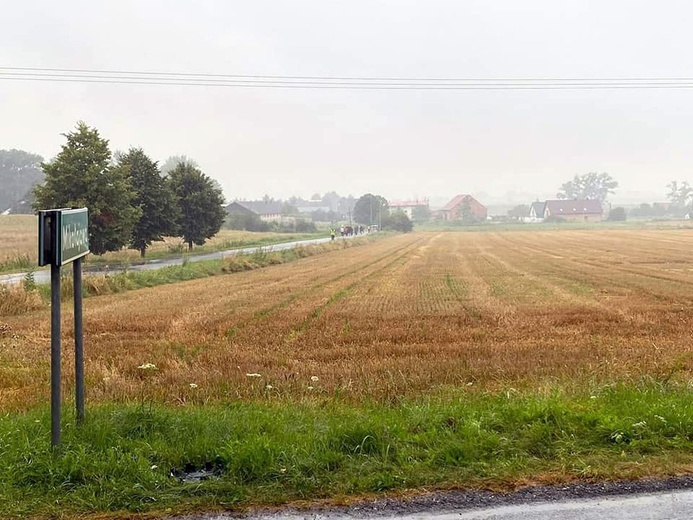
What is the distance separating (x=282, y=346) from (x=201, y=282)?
16326 mm

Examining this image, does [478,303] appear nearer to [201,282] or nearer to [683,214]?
[201,282]

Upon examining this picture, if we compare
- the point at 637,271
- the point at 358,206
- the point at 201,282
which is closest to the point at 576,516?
the point at 201,282

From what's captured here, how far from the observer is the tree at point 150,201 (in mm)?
41500

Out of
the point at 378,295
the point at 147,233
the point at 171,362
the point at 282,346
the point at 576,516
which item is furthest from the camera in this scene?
the point at 147,233

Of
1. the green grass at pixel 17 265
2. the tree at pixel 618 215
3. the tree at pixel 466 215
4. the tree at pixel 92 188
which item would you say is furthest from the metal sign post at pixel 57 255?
the tree at pixel 618 215

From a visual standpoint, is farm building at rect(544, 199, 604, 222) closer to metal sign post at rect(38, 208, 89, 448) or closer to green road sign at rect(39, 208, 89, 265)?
metal sign post at rect(38, 208, 89, 448)

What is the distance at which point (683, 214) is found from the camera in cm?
19525

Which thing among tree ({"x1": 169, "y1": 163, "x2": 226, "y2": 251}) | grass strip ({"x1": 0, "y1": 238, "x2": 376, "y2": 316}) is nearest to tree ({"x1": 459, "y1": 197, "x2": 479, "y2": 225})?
tree ({"x1": 169, "y1": 163, "x2": 226, "y2": 251})

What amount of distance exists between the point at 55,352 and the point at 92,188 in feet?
98.8

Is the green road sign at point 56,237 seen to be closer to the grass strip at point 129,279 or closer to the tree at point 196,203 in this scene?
the grass strip at point 129,279

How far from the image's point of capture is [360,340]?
11.5 m

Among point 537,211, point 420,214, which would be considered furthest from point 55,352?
point 537,211

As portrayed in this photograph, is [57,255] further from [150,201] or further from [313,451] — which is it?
[150,201]

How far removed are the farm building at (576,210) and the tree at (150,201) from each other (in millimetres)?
138034
